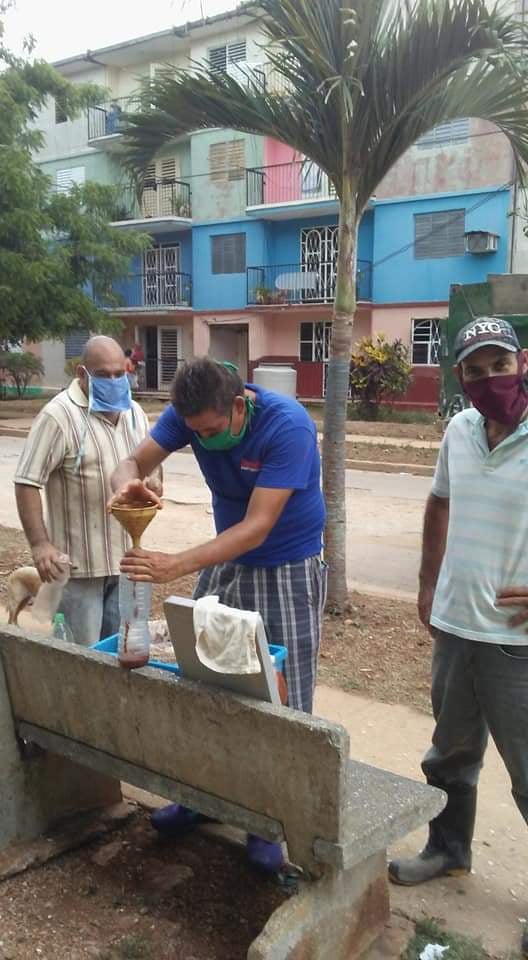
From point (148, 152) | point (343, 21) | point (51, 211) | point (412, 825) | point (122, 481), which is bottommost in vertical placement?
point (412, 825)

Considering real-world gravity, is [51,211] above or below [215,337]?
above

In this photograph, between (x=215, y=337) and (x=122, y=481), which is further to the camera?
(x=215, y=337)

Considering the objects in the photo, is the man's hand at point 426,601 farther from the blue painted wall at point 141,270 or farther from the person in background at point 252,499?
the blue painted wall at point 141,270

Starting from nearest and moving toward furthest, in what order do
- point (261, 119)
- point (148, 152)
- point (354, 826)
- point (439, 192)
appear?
1. point (354, 826)
2. point (261, 119)
3. point (148, 152)
4. point (439, 192)

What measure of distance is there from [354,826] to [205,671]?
57 centimetres

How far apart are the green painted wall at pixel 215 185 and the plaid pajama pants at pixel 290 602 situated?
24283 mm

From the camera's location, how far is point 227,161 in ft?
86.0

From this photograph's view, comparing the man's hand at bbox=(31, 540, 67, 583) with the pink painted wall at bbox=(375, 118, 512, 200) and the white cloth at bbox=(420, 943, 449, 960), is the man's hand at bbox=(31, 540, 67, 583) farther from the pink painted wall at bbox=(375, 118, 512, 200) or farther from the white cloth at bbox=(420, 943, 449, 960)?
the pink painted wall at bbox=(375, 118, 512, 200)

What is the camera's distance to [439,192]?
21.9 m

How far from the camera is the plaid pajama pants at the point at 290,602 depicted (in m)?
2.91

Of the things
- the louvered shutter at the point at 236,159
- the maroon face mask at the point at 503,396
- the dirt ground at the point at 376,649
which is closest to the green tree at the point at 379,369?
the louvered shutter at the point at 236,159

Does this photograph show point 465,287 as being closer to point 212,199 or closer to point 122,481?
point 122,481

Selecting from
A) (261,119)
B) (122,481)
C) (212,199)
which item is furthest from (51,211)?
(122,481)

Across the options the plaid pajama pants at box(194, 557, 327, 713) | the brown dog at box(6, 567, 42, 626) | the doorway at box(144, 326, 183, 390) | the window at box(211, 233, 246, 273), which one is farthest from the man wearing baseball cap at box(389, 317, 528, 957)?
the doorway at box(144, 326, 183, 390)
